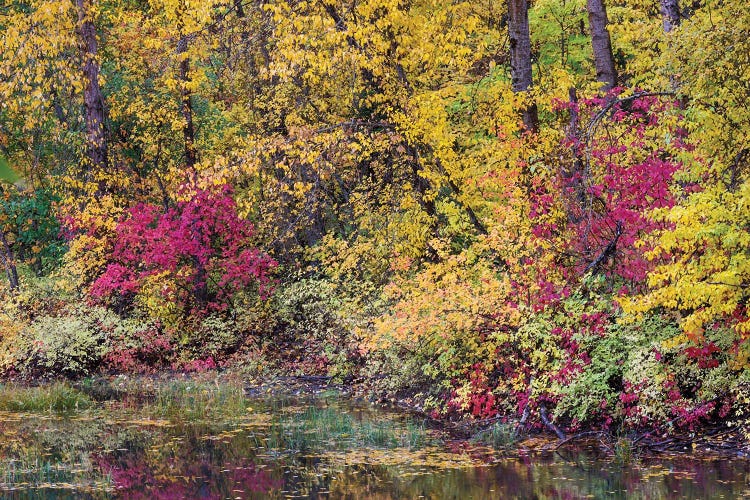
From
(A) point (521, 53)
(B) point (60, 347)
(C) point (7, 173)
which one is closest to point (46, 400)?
(B) point (60, 347)

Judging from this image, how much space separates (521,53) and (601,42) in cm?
156

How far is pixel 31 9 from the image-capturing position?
2527 centimetres

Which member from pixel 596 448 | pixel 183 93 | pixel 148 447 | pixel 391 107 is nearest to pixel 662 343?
pixel 596 448

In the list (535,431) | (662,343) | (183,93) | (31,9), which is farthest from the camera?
(31,9)

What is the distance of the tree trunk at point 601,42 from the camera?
51.6ft

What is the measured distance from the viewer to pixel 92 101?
2214 centimetres

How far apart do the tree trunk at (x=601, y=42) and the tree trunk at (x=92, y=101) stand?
11880 millimetres

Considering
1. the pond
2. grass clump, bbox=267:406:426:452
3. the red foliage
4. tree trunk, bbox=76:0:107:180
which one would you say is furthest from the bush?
grass clump, bbox=267:406:426:452

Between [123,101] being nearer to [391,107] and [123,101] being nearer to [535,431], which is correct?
[391,107]

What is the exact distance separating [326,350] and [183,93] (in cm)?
917

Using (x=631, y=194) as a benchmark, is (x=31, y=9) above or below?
above

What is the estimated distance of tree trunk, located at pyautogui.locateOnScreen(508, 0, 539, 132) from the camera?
49.9ft

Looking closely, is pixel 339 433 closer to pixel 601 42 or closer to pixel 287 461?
pixel 287 461

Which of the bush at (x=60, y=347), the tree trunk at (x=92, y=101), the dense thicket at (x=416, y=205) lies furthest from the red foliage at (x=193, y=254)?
the tree trunk at (x=92, y=101)
